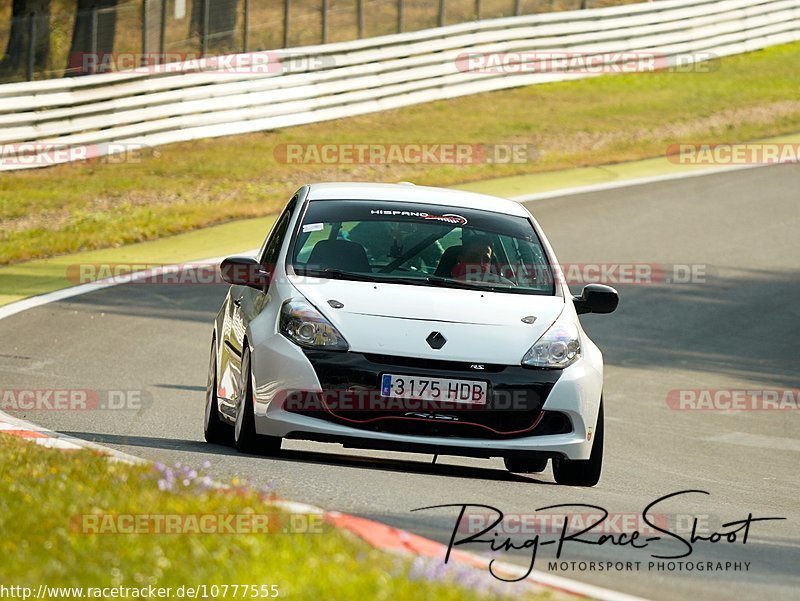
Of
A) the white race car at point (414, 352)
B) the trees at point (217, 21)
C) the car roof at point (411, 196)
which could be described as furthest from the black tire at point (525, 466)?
the trees at point (217, 21)

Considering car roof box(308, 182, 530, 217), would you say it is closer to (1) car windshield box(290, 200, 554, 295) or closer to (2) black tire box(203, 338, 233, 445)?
(1) car windshield box(290, 200, 554, 295)

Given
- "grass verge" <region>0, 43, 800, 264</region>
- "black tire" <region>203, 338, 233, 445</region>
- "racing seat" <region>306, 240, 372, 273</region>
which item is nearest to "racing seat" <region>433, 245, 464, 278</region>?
"racing seat" <region>306, 240, 372, 273</region>

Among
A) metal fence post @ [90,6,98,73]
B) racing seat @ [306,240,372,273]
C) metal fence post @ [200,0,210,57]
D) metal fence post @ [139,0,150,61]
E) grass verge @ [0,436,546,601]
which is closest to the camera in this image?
grass verge @ [0,436,546,601]

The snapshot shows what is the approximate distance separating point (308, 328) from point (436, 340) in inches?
26.5

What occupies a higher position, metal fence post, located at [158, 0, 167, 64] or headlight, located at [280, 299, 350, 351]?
metal fence post, located at [158, 0, 167, 64]

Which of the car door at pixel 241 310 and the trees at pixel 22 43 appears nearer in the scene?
the car door at pixel 241 310

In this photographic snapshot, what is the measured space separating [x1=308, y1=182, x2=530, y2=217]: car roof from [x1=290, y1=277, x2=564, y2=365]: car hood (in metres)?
1.04

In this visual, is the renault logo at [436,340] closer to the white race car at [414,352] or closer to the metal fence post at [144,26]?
the white race car at [414,352]

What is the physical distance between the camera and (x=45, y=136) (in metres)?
22.9

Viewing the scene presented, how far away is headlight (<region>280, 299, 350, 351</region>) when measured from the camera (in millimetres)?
8172

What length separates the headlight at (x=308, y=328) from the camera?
26.8 feet

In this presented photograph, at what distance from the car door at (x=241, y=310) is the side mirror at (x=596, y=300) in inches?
70.1

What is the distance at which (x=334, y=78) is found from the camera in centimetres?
2783

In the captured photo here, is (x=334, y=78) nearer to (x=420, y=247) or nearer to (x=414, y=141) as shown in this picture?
(x=414, y=141)
